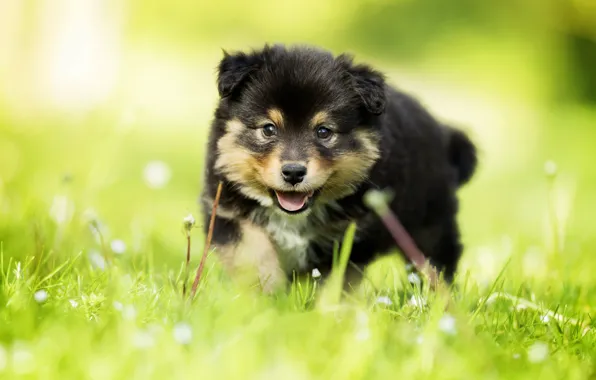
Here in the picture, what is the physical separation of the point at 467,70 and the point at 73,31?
242 inches

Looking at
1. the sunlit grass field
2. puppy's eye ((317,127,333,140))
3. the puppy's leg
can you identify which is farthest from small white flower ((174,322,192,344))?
the puppy's leg

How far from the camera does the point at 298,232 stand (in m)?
3.66

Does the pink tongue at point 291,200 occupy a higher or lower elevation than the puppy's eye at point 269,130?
lower

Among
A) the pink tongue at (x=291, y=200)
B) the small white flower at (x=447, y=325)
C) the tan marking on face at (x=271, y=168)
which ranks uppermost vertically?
the small white flower at (x=447, y=325)

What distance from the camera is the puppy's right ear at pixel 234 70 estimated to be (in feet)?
11.8

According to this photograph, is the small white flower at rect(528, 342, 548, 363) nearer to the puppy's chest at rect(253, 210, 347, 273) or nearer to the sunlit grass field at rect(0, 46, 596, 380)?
the sunlit grass field at rect(0, 46, 596, 380)

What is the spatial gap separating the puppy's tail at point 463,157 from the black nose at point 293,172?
1.44 meters

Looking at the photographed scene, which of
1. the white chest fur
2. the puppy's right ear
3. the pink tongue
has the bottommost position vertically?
the white chest fur

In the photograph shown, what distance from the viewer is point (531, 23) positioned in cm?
1350

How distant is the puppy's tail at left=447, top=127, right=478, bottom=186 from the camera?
4.62m

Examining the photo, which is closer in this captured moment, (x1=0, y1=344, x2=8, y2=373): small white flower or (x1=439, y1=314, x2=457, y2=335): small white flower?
(x1=0, y1=344, x2=8, y2=373): small white flower

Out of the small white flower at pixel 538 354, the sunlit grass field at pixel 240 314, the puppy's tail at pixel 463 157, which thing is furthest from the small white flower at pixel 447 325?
the puppy's tail at pixel 463 157

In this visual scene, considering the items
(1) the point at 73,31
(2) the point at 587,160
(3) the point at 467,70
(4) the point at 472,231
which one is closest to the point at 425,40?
(3) the point at 467,70

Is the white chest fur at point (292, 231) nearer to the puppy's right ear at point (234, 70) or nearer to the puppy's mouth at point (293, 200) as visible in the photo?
the puppy's mouth at point (293, 200)
